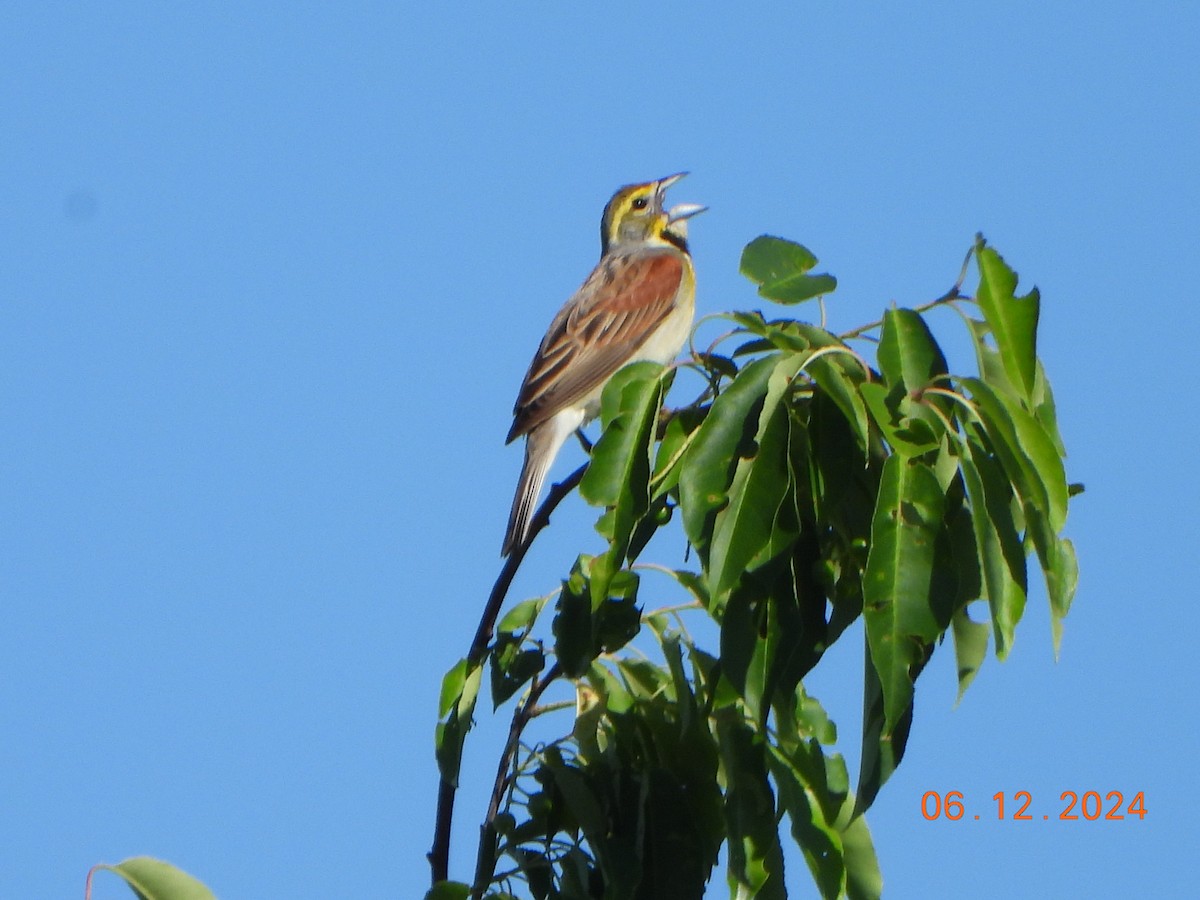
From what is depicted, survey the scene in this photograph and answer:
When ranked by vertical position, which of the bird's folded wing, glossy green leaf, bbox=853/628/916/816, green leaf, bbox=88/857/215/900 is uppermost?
the bird's folded wing

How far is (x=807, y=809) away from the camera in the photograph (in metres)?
3.68

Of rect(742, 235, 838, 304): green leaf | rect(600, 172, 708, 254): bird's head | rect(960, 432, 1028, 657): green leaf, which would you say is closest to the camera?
rect(960, 432, 1028, 657): green leaf

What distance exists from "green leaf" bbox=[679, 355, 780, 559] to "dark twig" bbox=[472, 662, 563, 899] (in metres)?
0.83

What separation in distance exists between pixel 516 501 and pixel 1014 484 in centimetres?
364

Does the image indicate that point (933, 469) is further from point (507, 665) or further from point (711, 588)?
point (507, 665)

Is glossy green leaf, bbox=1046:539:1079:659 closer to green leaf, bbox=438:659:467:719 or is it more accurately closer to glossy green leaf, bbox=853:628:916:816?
glossy green leaf, bbox=853:628:916:816

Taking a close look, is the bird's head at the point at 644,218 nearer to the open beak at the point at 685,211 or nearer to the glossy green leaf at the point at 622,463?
the open beak at the point at 685,211

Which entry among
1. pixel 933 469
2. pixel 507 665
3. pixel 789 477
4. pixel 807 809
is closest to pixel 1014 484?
pixel 933 469

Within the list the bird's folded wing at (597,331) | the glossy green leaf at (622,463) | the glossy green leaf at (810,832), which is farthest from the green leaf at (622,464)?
the bird's folded wing at (597,331)

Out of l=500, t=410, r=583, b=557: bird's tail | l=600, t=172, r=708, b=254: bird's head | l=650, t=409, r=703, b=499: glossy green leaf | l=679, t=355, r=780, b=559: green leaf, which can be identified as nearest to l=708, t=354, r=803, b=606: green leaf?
l=679, t=355, r=780, b=559: green leaf

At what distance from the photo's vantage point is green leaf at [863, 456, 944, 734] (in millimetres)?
2748

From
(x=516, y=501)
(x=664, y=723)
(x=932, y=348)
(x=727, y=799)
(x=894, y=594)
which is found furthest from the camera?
(x=516, y=501)

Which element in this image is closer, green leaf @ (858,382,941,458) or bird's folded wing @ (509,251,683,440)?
green leaf @ (858,382,941,458)

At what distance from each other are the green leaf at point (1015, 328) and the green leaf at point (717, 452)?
434mm
